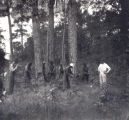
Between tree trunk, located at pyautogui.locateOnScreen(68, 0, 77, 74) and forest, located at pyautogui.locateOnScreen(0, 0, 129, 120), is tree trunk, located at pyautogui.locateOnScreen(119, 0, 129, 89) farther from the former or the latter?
tree trunk, located at pyautogui.locateOnScreen(68, 0, 77, 74)

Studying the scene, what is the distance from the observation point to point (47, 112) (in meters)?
18.5

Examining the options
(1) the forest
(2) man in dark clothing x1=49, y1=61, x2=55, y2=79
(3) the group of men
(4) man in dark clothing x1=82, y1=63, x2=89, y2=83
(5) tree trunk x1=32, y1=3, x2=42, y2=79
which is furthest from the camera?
(5) tree trunk x1=32, y1=3, x2=42, y2=79

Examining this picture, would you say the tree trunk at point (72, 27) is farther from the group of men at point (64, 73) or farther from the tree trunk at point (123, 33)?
the tree trunk at point (123, 33)

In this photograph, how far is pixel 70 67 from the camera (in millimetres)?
24797

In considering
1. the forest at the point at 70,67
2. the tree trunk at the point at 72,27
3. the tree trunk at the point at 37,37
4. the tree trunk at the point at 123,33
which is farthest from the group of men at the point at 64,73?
the tree trunk at the point at 123,33

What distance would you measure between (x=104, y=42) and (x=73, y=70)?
8415 millimetres

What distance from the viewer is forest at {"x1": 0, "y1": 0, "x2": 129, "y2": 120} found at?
757 inches

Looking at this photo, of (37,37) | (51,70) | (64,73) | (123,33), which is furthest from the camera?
(123,33)

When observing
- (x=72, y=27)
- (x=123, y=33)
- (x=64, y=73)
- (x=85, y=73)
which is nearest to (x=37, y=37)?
(x=72, y=27)

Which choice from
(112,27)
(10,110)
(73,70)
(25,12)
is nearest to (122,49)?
(112,27)

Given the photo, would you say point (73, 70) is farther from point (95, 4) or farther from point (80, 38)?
point (80, 38)

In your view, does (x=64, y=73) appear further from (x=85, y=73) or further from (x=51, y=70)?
(x=51, y=70)

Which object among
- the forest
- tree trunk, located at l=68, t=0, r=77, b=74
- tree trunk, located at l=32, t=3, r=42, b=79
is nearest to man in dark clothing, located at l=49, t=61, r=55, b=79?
the forest

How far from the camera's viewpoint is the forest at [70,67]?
19.2 metres
